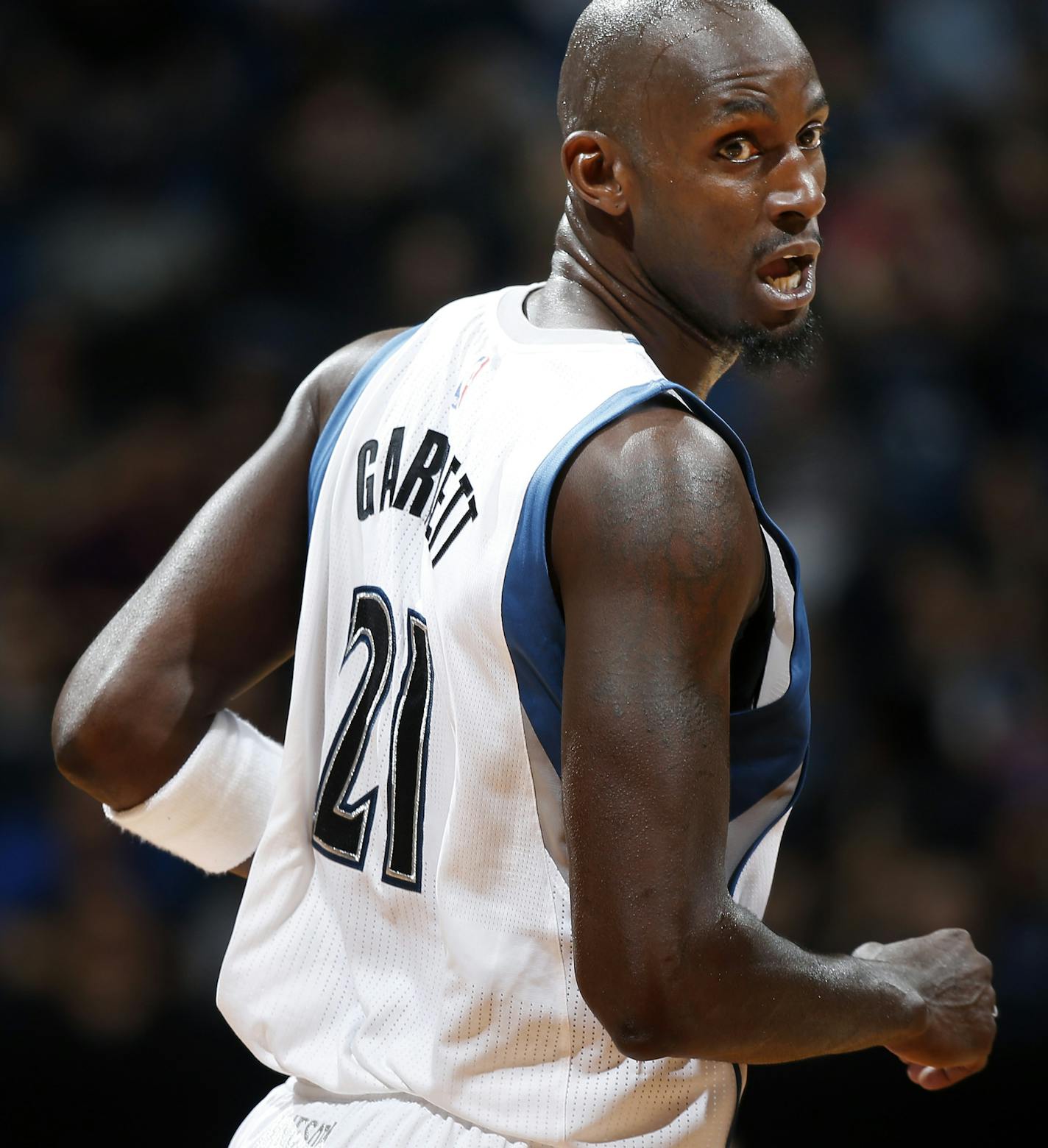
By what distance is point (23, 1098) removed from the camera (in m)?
3.94

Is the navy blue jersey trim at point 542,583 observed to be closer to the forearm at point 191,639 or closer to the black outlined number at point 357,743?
the black outlined number at point 357,743

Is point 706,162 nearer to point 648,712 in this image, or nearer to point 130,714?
point 648,712

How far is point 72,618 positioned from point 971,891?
2.65 meters

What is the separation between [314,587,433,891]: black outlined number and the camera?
1739 mm

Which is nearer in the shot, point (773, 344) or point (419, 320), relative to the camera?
point (773, 344)

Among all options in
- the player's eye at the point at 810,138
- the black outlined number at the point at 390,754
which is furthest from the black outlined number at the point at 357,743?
the player's eye at the point at 810,138

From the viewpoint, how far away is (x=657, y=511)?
1.47 metres

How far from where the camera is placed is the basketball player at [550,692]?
4.83 ft

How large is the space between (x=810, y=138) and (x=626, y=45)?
25 centimetres

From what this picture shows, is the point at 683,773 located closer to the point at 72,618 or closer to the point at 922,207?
the point at 72,618

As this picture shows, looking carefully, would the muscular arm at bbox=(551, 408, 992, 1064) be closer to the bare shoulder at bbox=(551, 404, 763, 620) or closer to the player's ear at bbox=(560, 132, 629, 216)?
the bare shoulder at bbox=(551, 404, 763, 620)

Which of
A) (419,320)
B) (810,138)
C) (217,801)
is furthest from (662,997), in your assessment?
(419,320)

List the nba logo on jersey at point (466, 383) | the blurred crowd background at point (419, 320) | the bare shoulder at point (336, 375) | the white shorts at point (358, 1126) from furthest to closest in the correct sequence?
1. the blurred crowd background at point (419, 320)
2. the bare shoulder at point (336, 375)
3. the nba logo on jersey at point (466, 383)
4. the white shorts at point (358, 1126)

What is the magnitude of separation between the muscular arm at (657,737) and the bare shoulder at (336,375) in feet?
A: 2.16
